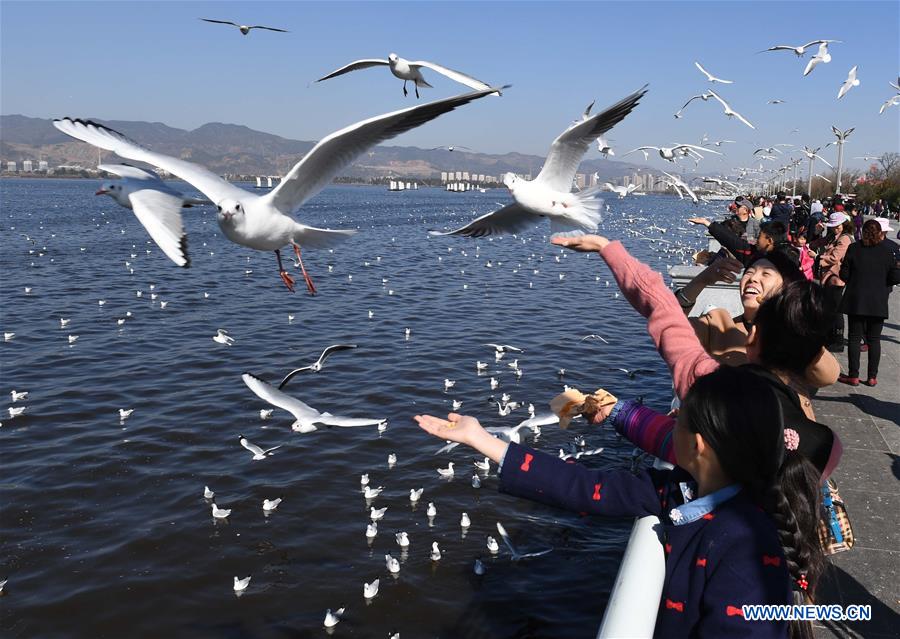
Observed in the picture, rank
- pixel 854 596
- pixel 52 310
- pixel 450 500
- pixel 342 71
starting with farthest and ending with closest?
pixel 52 310 < pixel 450 500 < pixel 342 71 < pixel 854 596

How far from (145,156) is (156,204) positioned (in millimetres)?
355

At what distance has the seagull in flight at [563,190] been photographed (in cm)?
524

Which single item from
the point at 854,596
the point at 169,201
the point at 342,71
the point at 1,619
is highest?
the point at 342,71

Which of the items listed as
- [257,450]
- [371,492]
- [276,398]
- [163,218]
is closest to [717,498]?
[163,218]

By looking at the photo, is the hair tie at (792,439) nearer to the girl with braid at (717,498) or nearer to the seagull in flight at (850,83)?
the girl with braid at (717,498)

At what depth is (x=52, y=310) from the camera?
18.1 m

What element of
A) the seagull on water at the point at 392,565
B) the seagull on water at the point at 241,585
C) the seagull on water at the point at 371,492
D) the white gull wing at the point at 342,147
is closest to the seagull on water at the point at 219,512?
the seagull on water at the point at 241,585

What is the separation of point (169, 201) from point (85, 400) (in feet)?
28.3

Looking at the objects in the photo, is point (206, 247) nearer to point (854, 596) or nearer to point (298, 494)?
point (298, 494)

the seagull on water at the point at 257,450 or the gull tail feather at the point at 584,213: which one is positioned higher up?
the gull tail feather at the point at 584,213

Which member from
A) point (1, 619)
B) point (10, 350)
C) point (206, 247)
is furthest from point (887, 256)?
point (206, 247)

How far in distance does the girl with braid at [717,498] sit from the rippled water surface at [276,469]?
4574mm

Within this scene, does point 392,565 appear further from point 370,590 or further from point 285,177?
point 285,177

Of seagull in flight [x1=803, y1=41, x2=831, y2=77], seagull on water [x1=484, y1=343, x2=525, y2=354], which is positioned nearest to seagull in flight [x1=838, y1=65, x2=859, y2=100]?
seagull in flight [x1=803, y1=41, x2=831, y2=77]
